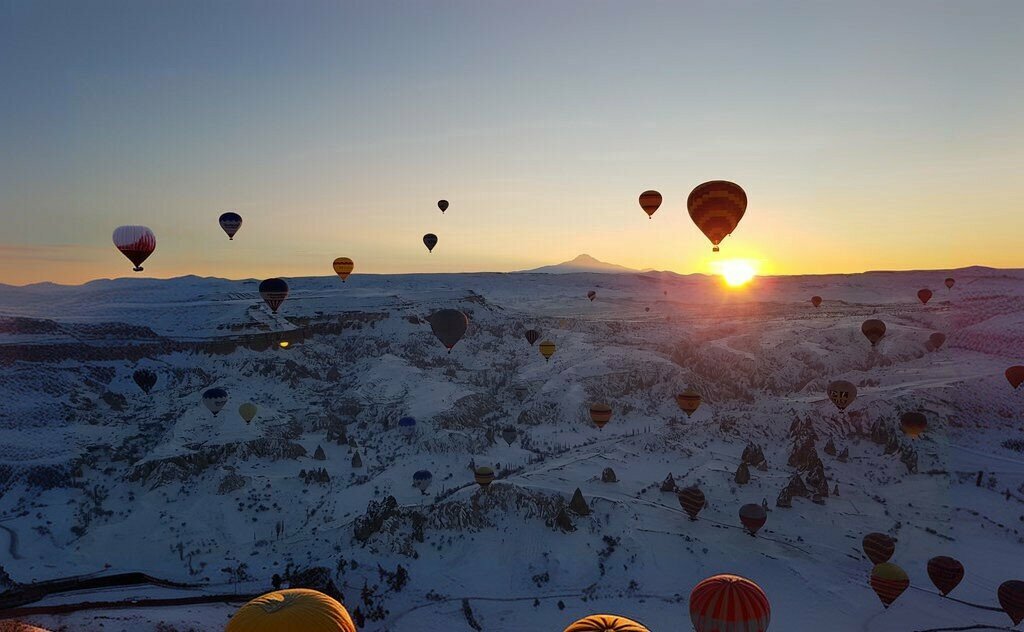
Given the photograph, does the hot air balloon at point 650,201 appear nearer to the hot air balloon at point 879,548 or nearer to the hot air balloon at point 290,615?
the hot air balloon at point 879,548

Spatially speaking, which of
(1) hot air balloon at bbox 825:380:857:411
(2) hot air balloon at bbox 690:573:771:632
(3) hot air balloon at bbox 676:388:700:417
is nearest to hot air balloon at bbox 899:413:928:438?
(1) hot air balloon at bbox 825:380:857:411

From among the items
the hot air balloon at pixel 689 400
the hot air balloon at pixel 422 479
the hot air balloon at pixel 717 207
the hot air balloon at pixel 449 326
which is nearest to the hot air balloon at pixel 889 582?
the hot air balloon at pixel 717 207

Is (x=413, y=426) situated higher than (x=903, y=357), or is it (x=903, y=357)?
(x=903, y=357)

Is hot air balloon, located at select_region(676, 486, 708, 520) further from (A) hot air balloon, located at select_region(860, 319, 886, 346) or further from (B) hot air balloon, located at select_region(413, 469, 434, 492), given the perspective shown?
(A) hot air balloon, located at select_region(860, 319, 886, 346)

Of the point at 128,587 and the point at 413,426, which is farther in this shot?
the point at 413,426

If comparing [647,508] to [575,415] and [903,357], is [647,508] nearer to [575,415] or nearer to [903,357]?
[575,415]

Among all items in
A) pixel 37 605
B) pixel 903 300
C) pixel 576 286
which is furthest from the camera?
pixel 576 286

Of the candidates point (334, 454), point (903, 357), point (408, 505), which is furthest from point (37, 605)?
point (903, 357)

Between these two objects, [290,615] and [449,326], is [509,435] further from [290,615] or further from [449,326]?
[290,615]
